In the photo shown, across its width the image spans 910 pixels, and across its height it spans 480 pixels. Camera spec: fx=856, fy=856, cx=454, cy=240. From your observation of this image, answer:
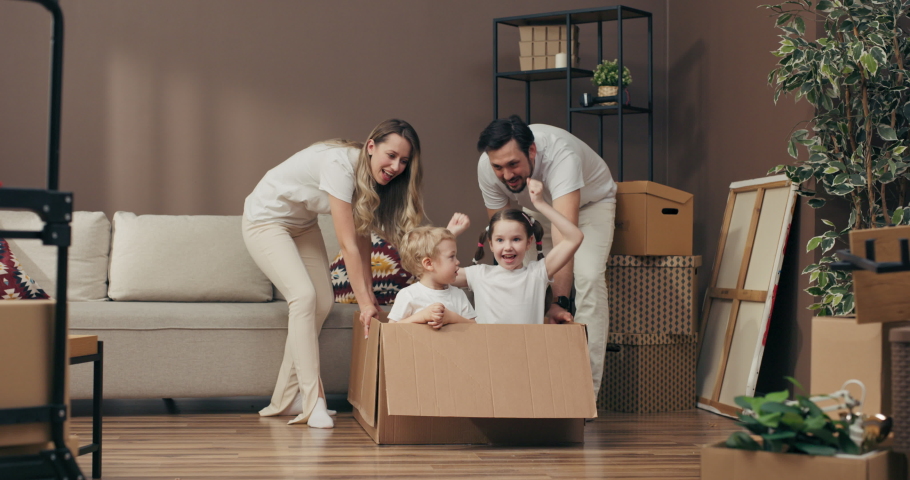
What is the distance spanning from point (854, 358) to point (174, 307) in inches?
94.8

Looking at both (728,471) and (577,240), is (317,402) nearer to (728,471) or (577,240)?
(577,240)

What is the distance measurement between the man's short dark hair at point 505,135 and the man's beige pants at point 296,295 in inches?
31.5

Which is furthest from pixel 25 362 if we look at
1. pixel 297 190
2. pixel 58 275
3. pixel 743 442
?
pixel 297 190

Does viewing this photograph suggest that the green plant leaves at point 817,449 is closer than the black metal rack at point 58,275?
No

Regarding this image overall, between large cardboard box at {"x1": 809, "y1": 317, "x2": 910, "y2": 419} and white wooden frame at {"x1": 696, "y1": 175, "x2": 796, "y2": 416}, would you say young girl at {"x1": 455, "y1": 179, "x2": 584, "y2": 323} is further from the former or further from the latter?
large cardboard box at {"x1": 809, "y1": 317, "x2": 910, "y2": 419}

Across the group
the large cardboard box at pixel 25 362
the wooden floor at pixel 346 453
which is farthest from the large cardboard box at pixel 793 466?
the large cardboard box at pixel 25 362

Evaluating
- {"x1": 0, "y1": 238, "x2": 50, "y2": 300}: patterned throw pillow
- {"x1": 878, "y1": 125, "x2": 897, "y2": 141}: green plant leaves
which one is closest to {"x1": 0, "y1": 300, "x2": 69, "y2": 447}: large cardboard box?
{"x1": 0, "y1": 238, "x2": 50, "y2": 300}: patterned throw pillow

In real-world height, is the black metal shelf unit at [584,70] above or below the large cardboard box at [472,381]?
above

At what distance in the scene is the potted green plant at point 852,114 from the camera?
2625mm

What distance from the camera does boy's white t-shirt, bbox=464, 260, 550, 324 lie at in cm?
276

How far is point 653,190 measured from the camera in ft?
11.3

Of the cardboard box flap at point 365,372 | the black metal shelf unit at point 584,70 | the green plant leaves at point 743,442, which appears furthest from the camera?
the black metal shelf unit at point 584,70

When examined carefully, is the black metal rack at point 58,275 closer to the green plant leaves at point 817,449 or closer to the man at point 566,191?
the green plant leaves at point 817,449

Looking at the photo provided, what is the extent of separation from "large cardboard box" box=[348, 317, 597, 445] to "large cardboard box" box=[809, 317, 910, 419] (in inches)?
28.8
